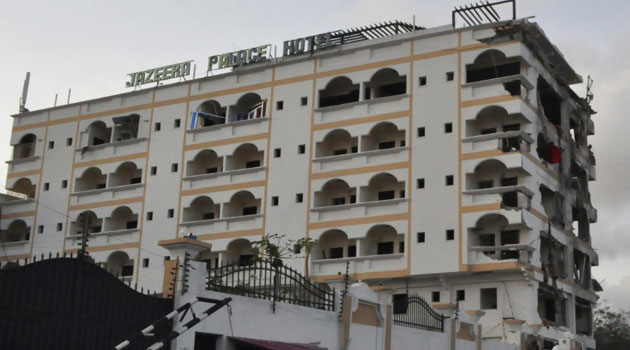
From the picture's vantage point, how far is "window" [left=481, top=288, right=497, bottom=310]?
49000 mm

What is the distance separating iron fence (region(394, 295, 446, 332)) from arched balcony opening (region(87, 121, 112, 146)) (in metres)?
37.4

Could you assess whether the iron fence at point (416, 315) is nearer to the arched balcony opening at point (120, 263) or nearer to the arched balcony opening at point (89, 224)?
the arched balcony opening at point (120, 263)

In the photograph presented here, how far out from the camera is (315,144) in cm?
5450

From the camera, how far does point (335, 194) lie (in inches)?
2156

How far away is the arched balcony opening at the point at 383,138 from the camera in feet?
175

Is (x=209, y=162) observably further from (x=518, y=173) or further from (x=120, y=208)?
(x=518, y=173)

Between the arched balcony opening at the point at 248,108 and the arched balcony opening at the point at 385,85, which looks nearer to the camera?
the arched balcony opening at the point at 385,85

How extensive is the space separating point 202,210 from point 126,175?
271 inches

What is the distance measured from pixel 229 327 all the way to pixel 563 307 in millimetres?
35920

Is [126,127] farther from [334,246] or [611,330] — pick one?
[611,330]

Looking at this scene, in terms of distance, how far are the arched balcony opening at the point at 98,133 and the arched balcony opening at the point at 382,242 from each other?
885 inches

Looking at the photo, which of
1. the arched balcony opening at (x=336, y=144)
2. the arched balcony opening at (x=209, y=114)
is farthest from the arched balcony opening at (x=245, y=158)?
the arched balcony opening at (x=336, y=144)

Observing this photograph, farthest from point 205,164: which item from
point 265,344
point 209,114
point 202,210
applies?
point 265,344

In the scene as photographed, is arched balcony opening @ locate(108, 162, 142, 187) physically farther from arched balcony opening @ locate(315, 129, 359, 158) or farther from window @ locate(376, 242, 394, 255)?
window @ locate(376, 242, 394, 255)
